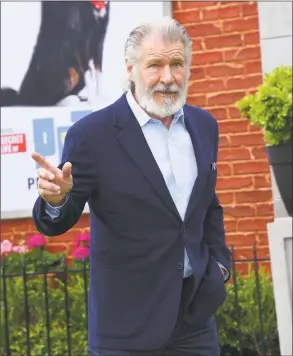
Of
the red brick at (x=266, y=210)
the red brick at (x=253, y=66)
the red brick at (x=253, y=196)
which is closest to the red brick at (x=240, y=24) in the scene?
the red brick at (x=253, y=66)

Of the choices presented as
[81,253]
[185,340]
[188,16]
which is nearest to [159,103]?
[185,340]

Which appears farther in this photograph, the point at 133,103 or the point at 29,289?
the point at 29,289

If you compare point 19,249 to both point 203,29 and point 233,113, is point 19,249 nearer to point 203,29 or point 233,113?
point 233,113

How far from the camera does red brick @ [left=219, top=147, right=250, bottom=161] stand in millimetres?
7242

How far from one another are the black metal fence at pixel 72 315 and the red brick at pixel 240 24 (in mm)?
1866

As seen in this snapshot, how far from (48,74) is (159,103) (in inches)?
166

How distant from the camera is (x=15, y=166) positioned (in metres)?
7.62

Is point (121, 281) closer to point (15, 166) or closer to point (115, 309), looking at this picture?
point (115, 309)

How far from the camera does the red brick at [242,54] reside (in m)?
7.24

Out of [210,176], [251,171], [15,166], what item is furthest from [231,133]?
[210,176]

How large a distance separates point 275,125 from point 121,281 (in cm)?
205

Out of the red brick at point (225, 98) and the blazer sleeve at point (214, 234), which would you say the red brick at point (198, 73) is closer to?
the red brick at point (225, 98)

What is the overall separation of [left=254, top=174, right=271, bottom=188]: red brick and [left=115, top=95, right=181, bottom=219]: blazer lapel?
146 inches

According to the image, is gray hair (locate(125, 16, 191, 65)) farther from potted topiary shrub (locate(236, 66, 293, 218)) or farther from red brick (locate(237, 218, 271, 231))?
red brick (locate(237, 218, 271, 231))
